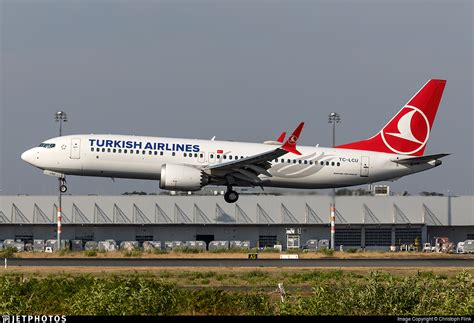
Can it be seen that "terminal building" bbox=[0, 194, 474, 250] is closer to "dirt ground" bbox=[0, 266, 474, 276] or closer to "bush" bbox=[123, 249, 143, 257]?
"bush" bbox=[123, 249, 143, 257]

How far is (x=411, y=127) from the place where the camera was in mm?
59438

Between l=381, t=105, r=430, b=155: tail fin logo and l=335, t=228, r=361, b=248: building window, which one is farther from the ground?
l=381, t=105, r=430, b=155: tail fin logo

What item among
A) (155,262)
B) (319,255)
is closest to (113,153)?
(155,262)

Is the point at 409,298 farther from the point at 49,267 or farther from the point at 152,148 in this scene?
the point at 152,148

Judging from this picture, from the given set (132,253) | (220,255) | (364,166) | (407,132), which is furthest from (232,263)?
(407,132)

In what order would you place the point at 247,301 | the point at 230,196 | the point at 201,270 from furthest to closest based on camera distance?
the point at 230,196, the point at 201,270, the point at 247,301

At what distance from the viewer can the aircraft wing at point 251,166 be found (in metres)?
50.4

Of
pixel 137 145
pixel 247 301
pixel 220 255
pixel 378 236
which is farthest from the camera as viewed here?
pixel 378 236

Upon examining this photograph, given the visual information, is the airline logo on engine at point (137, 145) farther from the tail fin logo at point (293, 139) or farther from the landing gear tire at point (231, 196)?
the tail fin logo at point (293, 139)

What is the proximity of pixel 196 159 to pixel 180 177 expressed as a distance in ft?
6.13

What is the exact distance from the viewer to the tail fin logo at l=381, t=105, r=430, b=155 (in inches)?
2291

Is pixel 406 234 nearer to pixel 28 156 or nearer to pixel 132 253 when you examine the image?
pixel 132 253

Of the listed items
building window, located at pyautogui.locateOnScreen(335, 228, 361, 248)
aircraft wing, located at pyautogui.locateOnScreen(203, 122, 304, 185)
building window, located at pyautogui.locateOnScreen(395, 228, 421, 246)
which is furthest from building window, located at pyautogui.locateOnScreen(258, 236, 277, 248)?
aircraft wing, located at pyautogui.locateOnScreen(203, 122, 304, 185)

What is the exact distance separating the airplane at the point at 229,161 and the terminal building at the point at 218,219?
29.3 metres
